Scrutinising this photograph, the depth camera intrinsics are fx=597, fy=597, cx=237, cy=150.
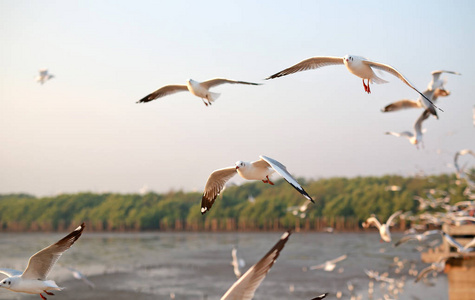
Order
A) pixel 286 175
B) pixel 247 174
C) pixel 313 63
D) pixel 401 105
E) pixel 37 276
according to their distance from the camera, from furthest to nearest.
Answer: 1. pixel 401 105
2. pixel 313 63
3. pixel 247 174
4. pixel 37 276
5. pixel 286 175

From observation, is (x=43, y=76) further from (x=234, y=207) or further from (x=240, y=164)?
(x=234, y=207)

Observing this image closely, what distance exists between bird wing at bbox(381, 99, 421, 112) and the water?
15.9 m

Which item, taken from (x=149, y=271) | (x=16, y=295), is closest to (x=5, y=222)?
(x=149, y=271)

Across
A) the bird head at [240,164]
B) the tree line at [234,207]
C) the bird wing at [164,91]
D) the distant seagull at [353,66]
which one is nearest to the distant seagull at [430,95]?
the distant seagull at [353,66]

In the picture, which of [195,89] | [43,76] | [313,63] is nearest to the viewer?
[313,63]

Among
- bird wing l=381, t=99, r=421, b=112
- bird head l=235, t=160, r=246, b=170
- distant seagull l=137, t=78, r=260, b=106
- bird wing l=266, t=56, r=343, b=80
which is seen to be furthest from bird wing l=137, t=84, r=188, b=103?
bird wing l=381, t=99, r=421, b=112

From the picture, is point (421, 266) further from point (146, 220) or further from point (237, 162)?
point (146, 220)

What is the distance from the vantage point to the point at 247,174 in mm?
5383

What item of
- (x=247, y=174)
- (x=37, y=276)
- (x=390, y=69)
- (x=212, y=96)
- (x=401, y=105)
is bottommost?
(x=37, y=276)

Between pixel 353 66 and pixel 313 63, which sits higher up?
pixel 313 63

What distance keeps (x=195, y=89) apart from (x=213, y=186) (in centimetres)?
132

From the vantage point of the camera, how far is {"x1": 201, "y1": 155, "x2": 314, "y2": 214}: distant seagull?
4.39 m

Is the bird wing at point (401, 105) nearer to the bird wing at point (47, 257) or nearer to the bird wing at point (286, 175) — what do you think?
the bird wing at point (286, 175)

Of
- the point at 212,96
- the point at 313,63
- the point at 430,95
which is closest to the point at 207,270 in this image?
the point at 430,95
